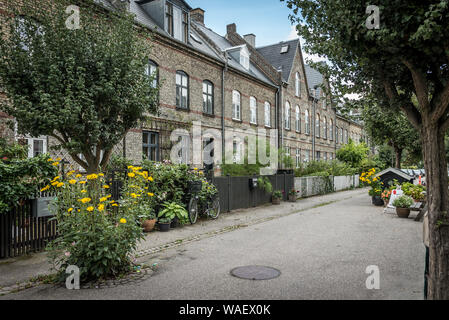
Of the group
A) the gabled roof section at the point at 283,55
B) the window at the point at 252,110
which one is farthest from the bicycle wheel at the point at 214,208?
the gabled roof section at the point at 283,55

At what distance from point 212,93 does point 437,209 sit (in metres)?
17.2

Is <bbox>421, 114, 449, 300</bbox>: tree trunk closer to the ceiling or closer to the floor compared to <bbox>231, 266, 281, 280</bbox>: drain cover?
closer to the ceiling

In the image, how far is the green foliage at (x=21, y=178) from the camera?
670 cm

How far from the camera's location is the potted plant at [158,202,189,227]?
10188 mm

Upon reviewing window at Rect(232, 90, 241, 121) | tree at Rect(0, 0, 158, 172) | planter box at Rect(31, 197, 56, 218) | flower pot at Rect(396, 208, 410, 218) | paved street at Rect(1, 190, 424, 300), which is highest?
window at Rect(232, 90, 241, 121)

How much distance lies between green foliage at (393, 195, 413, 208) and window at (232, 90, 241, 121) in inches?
468

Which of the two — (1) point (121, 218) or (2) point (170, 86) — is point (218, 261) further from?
(2) point (170, 86)

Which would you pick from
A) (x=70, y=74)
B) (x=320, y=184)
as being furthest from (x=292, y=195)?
(x=70, y=74)

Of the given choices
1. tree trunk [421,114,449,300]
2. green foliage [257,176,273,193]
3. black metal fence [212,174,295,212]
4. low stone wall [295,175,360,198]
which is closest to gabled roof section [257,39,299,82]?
low stone wall [295,175,360,198]

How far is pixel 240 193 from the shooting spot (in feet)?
49.6

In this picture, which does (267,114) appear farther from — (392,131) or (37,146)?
(37,146)

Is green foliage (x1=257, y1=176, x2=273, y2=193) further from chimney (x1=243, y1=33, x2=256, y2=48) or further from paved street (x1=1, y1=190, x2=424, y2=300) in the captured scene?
chimney (x1=243, y1=33, x2=256, y2=48)

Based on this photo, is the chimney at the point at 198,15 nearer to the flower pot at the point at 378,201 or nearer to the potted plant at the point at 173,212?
the flower pot at the point at 378,201

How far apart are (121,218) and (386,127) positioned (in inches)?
775
